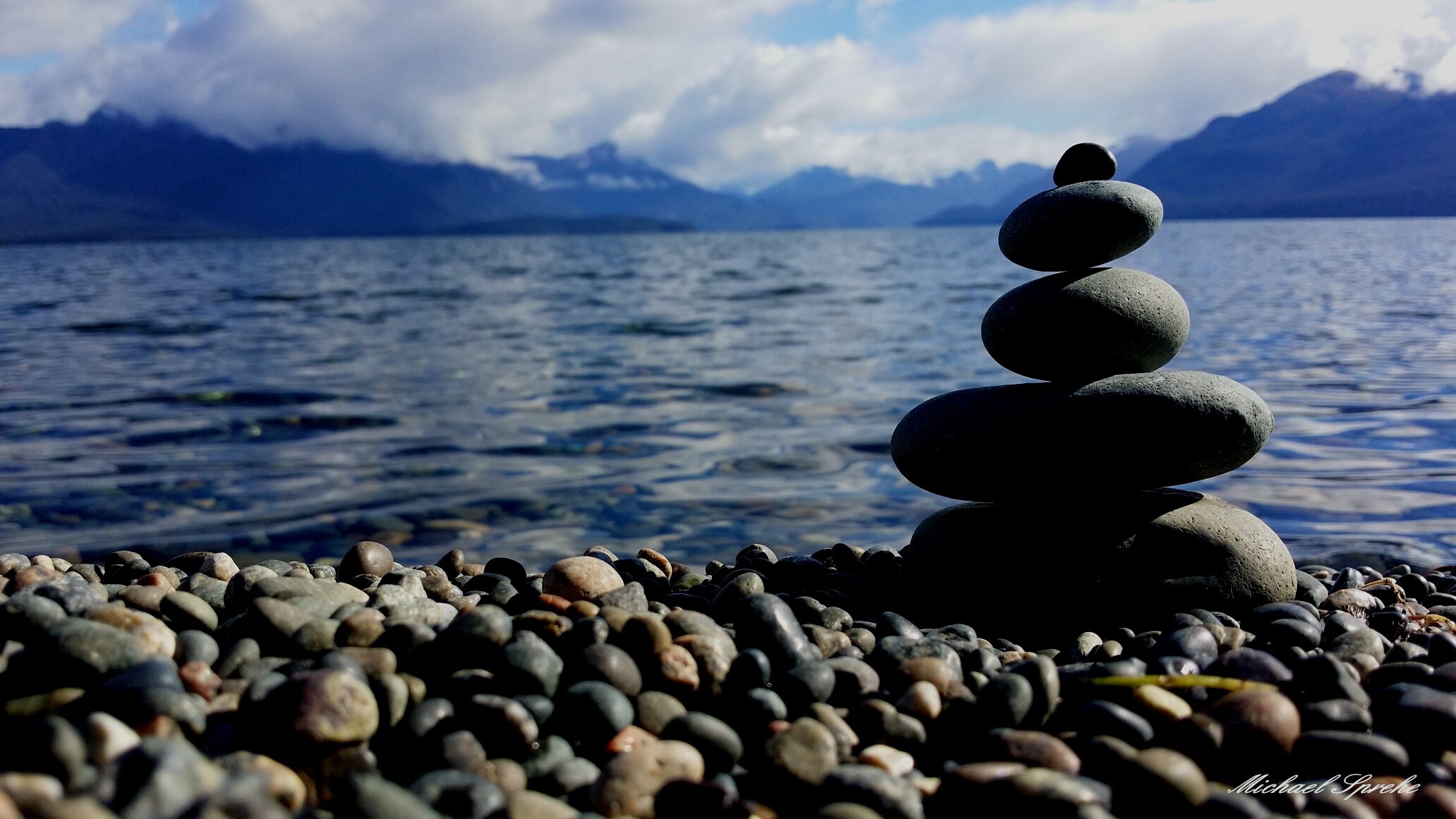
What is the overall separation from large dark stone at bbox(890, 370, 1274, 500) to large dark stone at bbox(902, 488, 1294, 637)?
0.16 m

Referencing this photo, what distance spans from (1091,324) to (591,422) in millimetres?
7729

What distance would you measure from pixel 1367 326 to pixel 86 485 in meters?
22.0

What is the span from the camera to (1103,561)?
5.08 meters

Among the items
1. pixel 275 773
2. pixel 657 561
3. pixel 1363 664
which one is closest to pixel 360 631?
pixel 275 773

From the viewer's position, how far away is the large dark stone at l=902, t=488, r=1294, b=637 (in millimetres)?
4961

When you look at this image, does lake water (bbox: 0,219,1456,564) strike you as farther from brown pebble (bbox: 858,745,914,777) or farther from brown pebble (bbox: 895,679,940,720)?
brown pebble (bbox: 858,745,914,777)

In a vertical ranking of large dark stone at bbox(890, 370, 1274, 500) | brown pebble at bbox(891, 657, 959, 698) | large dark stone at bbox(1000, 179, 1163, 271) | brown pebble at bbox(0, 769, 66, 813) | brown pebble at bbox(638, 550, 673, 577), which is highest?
large dark stone at bbox(1000, 179, 1163, 271)

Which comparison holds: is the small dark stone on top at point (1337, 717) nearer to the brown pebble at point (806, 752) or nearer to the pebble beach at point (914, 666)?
the pebble beach at point (914, 666)

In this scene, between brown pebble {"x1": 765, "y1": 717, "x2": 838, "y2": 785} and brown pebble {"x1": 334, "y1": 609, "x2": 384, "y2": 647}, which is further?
brown pebble {"x1": 334, "y1": 609, "x2": 384, "y2": 647}

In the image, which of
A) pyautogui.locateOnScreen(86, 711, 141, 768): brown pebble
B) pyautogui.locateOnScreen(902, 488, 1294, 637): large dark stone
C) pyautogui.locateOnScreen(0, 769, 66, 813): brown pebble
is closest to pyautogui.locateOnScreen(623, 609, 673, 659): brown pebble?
pyautogui.locateOnScreen(86, 711, 141, 768): brown pebble

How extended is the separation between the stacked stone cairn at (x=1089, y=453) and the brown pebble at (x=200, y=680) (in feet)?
11.6

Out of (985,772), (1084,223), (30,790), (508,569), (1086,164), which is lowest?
(508,569)

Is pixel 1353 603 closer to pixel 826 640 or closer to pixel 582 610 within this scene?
pixel 826 640

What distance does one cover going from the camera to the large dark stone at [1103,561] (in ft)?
16.3
